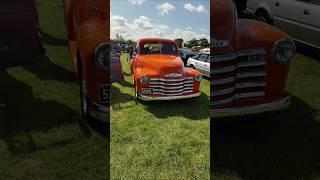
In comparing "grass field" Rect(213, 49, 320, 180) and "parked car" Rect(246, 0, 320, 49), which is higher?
"parked car" Rect(246, 0, 320, 49)

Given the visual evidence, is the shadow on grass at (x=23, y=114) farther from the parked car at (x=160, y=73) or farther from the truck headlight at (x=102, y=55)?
the parked car at (x=160, y=73)

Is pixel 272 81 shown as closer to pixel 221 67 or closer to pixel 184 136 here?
pixel 221 67

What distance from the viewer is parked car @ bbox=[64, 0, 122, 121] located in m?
2.56

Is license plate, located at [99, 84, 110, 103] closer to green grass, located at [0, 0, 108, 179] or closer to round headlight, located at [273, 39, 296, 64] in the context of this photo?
green grass, located at [0, 0, 108, 179]

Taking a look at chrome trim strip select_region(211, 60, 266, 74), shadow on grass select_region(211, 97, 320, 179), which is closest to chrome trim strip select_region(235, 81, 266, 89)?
chrome trim strip select_region(211, 60, 266, 74)

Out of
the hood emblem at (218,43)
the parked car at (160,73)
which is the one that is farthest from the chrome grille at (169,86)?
the hood emblem at (218,43)

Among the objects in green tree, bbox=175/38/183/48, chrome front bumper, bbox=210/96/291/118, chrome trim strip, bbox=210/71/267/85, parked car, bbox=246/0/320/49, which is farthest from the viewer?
parked car, bbox=246/0/320/49

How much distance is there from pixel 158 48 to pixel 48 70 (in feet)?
4.62

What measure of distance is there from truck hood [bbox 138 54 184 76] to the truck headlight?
30 cm

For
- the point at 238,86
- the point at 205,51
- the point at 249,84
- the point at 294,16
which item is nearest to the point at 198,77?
the point at 205,51

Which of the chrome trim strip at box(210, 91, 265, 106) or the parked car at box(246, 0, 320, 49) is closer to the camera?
the chrome trim strip at box(210, 91, 265, 106)

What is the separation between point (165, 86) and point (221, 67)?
811 millimetres

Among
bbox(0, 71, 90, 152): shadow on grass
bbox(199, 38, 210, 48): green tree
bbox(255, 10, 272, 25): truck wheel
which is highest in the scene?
bbox(255, 10, 272, 25): truck wheel

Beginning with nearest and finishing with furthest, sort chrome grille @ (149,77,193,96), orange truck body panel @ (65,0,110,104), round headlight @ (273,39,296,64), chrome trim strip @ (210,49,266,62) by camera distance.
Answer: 1. chrome grille @ (149,77,193,96)
2. orange truck body panel @ (65,0,110,104)
3. chrome trim strip @ (210,49,266,62)
4. round headlight @ (273,39,296,64)
